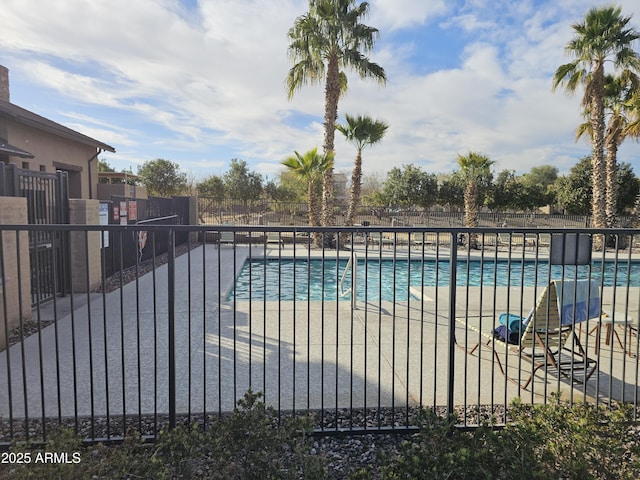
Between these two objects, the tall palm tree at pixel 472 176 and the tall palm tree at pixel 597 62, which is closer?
the tall palm tree at pixel 597 62

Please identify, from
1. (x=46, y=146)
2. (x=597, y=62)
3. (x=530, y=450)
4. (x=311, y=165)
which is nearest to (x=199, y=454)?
(x=530, y=450)

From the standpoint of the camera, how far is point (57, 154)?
13.9 m

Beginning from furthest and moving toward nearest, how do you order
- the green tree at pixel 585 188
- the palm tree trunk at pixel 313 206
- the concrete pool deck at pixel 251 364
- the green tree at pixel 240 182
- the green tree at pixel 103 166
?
the green tree at pixel 103 166, the green tree at pixel 240 182, the green tree at pixel 585 188, the palm tree trunk at pixel 313 206, the concrete pool deck at pixel 251 364

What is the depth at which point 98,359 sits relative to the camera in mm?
3971

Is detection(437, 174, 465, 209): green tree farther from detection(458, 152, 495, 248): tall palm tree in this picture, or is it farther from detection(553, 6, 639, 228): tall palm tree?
detection(553, 6, 639, 228): tall palm tree

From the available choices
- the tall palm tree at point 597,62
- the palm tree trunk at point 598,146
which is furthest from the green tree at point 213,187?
the palm tree trunk at point 598,146

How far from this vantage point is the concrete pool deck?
2.77 metres

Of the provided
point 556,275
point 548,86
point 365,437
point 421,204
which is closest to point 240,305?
point 365,437

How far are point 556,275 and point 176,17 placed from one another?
41.9ft

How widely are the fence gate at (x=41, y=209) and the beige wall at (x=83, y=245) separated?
0.13 m

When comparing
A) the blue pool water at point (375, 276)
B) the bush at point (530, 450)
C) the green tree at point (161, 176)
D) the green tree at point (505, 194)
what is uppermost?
the green tree at point (161, 176)

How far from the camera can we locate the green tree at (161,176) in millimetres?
28250

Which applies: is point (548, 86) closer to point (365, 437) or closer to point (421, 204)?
point (421, 204)

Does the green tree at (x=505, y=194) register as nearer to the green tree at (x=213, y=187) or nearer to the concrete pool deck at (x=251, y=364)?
the green tree at (x=213, y=187)
